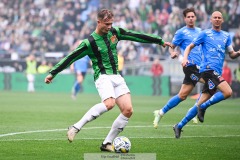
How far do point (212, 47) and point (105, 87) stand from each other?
3.49m

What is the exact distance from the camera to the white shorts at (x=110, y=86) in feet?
34.8

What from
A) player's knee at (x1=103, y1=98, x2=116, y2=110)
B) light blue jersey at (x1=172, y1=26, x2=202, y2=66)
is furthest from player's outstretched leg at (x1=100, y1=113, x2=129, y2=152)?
light blue jersey at (x1=172, y1=26, x2=202, y2=66)

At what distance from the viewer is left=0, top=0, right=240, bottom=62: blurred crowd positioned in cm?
3441

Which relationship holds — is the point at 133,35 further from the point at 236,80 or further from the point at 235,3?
the point at 235,3

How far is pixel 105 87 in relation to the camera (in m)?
10.6

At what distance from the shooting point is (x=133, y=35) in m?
11.1

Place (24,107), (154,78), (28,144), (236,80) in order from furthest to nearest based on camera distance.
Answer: (154,78)
(236,80)
(24,107)
(28,144)

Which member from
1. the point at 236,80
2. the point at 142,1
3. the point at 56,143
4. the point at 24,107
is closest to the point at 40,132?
the point at 56,143

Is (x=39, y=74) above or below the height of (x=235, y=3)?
below

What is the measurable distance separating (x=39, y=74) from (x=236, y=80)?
11318 mm

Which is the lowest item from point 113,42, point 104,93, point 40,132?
point 40,132

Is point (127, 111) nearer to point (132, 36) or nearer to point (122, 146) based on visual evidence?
point (122, 146)

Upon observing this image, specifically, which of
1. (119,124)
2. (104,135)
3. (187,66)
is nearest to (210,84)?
(187,66)

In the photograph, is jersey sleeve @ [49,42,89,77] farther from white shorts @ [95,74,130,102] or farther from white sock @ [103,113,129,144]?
white sock @ [103,113,129,144]
